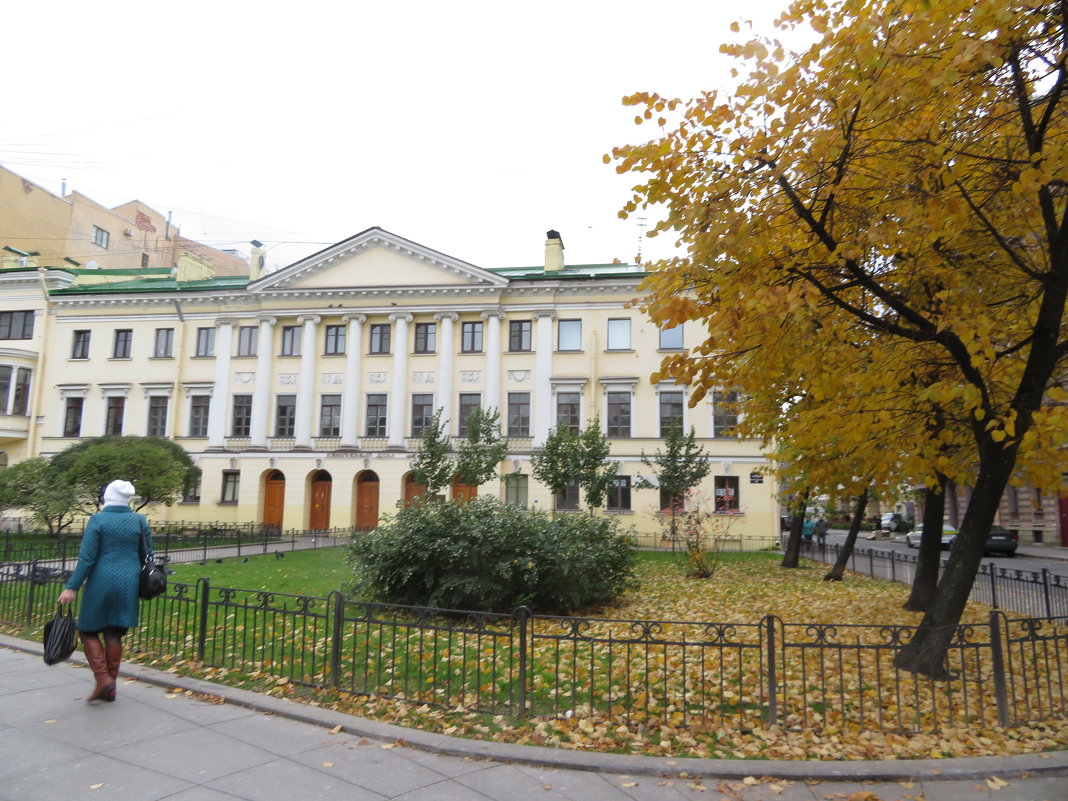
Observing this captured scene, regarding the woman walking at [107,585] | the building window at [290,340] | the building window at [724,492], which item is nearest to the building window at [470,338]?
the building window at [290,340]

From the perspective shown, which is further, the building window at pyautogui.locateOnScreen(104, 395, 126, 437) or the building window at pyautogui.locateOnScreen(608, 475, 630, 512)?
the building window at pyautogui.locateOnScreen(104, 395, 126, 437)

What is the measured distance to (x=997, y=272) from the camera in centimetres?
789

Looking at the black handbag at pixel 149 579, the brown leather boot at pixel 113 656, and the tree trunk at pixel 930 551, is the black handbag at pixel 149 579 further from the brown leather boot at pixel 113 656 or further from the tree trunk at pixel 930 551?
the tree trunk at pixel 930 551

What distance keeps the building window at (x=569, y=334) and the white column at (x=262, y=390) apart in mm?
15101

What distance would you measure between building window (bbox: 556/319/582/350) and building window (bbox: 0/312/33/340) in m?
29.3

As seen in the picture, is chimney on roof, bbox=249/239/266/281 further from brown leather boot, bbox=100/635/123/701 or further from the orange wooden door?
brown leather boot, bbox=100/635/123/701

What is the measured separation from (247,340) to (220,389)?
295cm

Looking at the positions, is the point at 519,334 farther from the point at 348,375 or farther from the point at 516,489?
the point at 348,375

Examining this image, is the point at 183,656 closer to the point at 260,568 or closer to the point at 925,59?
the point at 925,59

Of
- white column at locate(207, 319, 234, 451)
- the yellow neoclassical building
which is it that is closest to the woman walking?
the yellow neoclassical building

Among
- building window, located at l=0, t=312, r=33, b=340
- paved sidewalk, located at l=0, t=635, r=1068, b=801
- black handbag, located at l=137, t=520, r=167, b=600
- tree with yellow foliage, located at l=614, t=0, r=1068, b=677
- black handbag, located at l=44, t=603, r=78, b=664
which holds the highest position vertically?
building window, located at l=0, t=312, r=33, b=340

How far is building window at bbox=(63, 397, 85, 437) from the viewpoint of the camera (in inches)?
1485

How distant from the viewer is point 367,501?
3516 cm

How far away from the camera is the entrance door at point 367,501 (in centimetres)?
3500
